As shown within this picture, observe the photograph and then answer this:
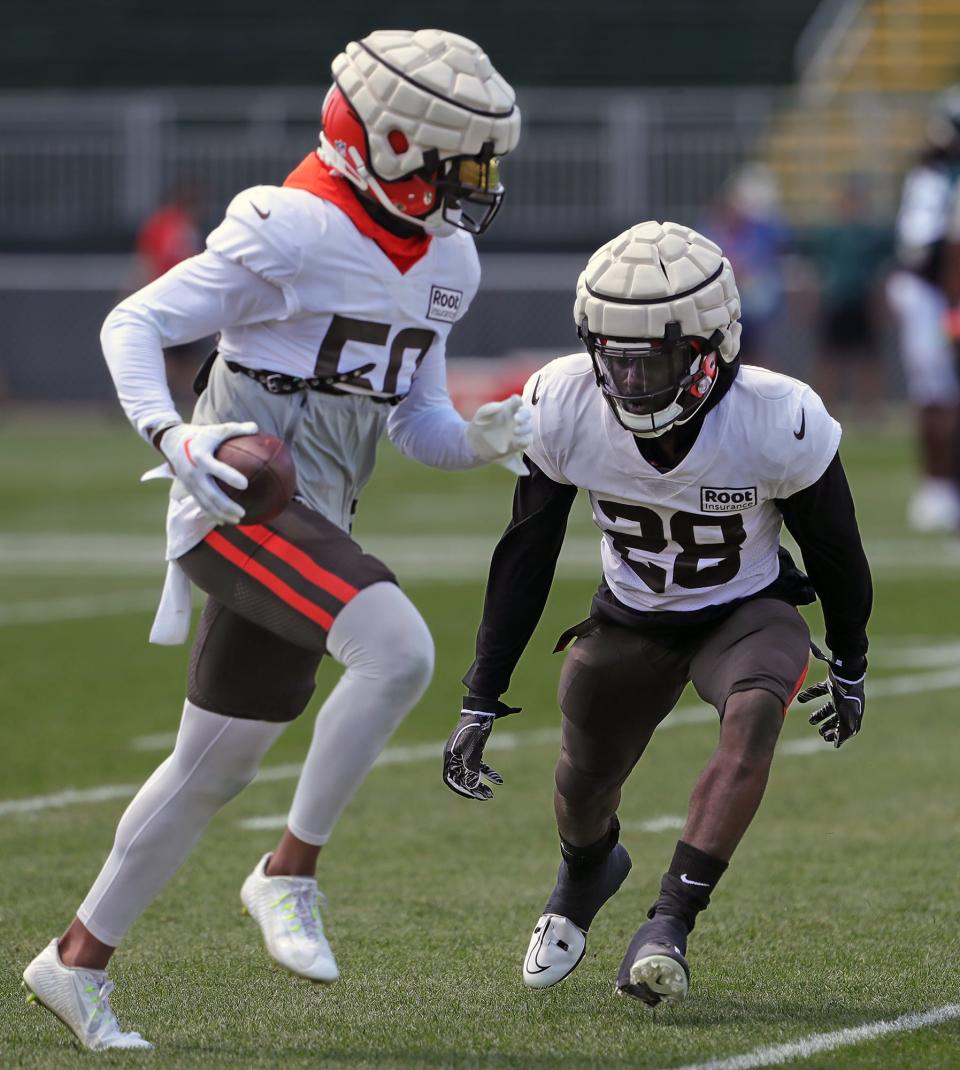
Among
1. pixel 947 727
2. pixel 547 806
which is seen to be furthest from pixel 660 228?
pixel 947 727

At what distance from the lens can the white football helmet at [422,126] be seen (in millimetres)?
4273

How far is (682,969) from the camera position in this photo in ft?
12.8

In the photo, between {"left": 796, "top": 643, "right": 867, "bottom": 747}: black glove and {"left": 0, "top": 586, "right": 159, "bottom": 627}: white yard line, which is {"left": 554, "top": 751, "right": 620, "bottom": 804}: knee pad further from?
{"left": 0, "top": 586, "right": 159, "bottom": 627}: white yard line

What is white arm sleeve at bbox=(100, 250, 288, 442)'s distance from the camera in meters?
4.07

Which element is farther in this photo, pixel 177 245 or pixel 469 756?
pixel 177 245

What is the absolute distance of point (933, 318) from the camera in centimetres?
1338

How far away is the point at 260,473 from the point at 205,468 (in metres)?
0.11

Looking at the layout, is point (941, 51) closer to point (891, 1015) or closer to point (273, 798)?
point (273, 798)

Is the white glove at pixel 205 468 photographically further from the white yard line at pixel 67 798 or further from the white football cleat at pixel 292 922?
the white yard line at pixel 67 798

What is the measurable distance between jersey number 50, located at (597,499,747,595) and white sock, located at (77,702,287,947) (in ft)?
2.76

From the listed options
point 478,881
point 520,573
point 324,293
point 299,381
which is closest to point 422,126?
point 324,293

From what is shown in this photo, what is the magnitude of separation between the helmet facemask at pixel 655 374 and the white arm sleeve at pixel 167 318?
0.68m

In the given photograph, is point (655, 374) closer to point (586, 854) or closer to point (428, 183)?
point (428, 183)

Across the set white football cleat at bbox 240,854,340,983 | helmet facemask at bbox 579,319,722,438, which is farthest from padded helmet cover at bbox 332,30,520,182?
white football cleat at bbox 240,854,340,983
